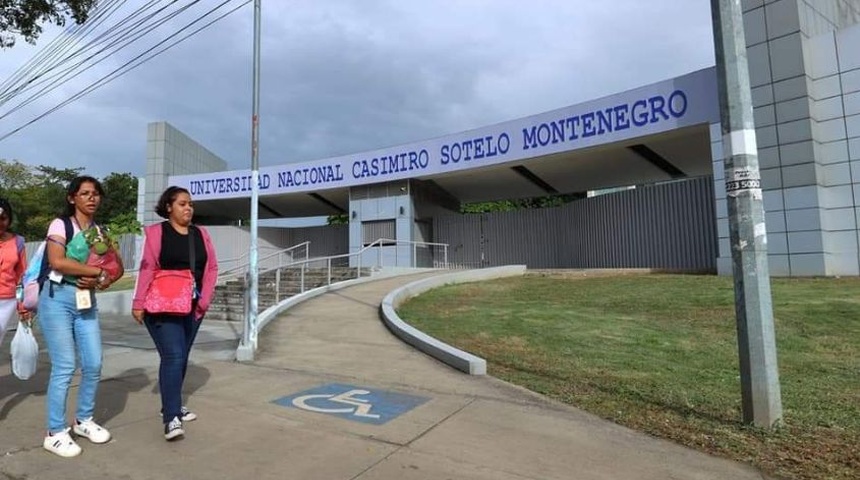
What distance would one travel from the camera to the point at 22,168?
52188 mm

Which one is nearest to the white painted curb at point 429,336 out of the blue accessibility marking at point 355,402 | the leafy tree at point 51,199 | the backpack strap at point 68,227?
the blue accessibility marking at point 355,402

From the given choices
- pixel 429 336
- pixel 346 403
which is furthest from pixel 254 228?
pixel 346 403

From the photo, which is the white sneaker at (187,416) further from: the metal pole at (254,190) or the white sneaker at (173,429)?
the metal pole at (254,190)

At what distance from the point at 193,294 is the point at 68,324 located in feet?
2.65

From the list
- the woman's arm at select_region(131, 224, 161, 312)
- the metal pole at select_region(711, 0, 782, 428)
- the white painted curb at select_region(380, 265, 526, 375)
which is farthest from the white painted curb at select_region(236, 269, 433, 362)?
the metal pole at select_region(711, 0, 782, 428)

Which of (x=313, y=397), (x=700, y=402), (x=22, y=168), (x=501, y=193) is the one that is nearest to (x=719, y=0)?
(x=700, y=402)

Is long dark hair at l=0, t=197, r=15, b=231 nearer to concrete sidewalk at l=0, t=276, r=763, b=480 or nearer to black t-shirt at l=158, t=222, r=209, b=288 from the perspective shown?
black t-shirt at l=158, t=222, r=209, b=288

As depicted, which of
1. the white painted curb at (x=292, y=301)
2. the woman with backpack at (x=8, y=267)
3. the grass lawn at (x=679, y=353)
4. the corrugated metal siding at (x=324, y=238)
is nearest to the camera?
the grass lawn at (x=679, y=353)

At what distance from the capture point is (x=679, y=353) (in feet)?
23.9

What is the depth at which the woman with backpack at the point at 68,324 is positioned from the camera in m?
3.89

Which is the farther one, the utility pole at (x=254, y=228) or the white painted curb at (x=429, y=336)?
the utility pole at (x=254, y=228)

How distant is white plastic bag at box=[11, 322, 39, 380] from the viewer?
4.27 m

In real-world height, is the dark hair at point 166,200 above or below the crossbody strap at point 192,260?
above

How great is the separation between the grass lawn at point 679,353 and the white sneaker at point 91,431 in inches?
144
